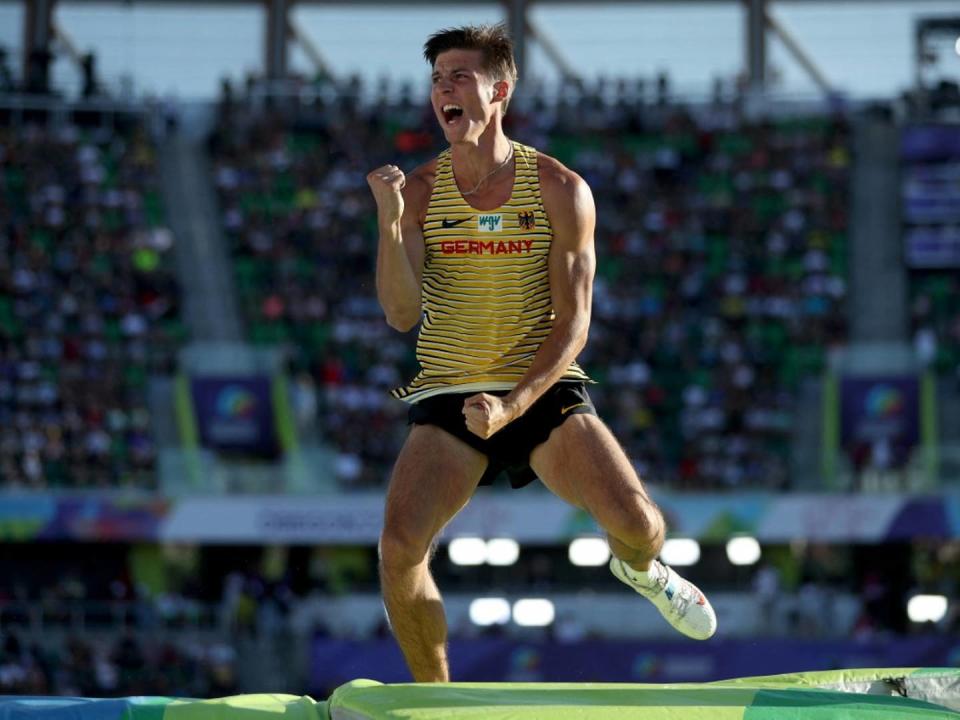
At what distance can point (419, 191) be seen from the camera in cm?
639

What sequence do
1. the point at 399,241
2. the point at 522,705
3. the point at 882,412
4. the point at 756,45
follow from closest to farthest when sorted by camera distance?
1. the point at 522,705
2. the point at 399,241
3. the point at 882,412
4. the point at 756,45

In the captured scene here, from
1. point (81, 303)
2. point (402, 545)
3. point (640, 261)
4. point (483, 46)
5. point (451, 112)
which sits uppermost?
point (483, 46)

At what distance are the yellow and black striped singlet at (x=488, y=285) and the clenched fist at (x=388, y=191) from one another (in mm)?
418

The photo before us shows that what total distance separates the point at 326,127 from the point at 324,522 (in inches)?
384

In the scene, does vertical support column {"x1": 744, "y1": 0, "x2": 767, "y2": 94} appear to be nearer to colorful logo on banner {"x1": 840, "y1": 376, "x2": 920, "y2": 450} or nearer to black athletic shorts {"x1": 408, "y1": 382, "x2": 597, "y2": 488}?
colorful logo on banner {"x1": 840, "y1": 376, "x2": 920, "y2": 450}

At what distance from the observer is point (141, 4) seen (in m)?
33.2

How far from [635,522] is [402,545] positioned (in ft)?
2.82

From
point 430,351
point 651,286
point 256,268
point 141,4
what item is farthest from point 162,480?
point 430,351

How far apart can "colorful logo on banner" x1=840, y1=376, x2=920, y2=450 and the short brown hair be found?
18.3m

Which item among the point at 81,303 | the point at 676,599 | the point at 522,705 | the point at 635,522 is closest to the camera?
the point at 522,705

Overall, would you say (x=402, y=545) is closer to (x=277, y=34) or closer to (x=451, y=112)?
(x=451, y=112)

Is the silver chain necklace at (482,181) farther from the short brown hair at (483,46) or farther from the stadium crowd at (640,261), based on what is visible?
the stadium crowd at (640,261)

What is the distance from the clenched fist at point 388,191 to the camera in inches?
232

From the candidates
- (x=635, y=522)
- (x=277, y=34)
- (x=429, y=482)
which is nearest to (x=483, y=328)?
(x=429, y=482)
